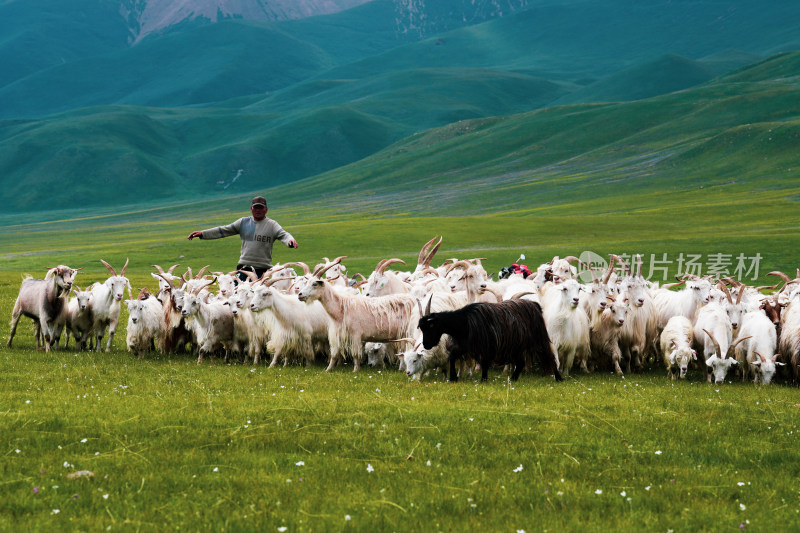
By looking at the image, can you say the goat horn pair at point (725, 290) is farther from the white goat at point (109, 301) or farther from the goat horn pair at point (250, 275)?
the white goat at point (109, 301)

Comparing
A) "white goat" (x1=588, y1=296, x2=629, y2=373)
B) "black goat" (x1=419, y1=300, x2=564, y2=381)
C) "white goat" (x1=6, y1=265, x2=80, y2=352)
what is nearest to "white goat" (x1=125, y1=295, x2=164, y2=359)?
"white goat" (x1=6, y1=265, x2=80, y2=352)

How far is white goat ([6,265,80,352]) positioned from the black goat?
25.8 feet

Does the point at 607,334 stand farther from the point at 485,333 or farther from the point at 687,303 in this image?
the point at 485,333

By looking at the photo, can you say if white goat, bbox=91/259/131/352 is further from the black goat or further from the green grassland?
the black goat

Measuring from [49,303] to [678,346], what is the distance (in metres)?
11.9

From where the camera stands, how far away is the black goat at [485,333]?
12.1 m

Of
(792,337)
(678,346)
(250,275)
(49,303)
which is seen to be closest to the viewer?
(792,337)

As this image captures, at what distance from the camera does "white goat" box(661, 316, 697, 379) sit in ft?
43.3

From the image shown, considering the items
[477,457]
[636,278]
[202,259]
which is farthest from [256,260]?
[202,259]

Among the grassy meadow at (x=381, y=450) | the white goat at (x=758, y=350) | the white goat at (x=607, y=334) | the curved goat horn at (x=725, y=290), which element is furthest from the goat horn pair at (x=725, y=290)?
the grassy meadow at (x=381, y=450)

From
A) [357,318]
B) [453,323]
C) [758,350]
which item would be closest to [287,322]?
[357,318]

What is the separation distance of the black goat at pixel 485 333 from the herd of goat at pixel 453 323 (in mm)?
17

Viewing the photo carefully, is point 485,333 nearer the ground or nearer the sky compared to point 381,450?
nearer the sky

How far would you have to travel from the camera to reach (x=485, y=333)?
12.1 metres
